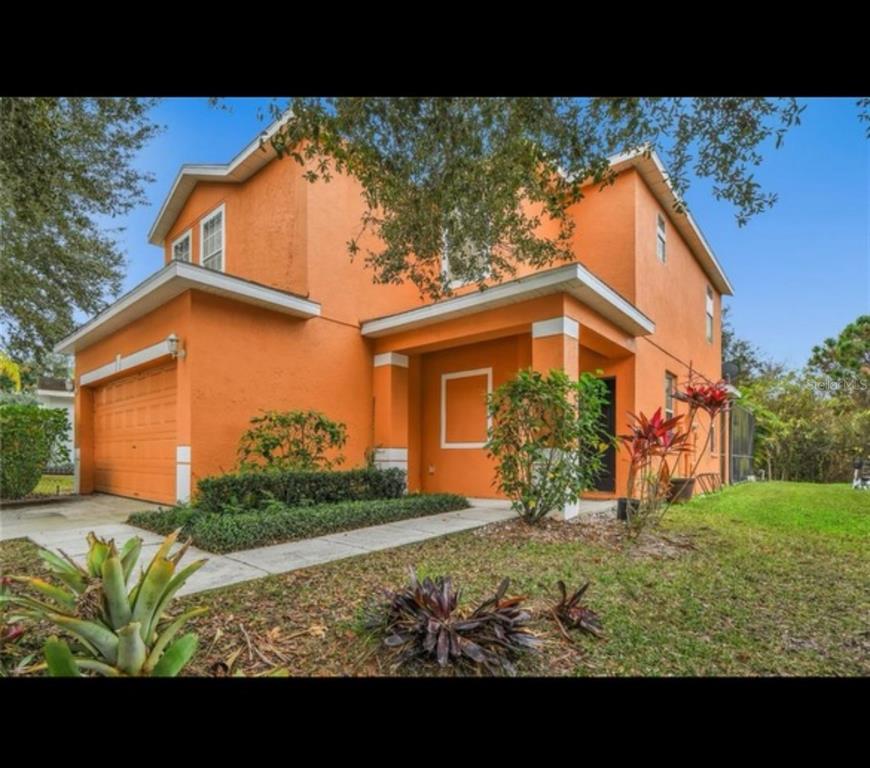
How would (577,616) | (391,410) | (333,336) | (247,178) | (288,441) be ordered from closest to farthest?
1. (577,616)
2. (288,441)
3. (333,336)
4. (391,410)
5. (247,178)

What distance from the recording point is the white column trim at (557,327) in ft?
22.5

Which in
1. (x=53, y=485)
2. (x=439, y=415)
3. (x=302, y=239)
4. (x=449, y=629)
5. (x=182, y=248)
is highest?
(x=182, y=248)

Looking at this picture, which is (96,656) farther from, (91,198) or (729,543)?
(91,198)

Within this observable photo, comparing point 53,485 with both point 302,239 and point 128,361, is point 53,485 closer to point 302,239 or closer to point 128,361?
point 128,361

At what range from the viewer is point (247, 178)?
385 inches

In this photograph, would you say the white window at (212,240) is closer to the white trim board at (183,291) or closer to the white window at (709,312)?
the white trim board at (183,291)

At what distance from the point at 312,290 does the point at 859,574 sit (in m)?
8.02

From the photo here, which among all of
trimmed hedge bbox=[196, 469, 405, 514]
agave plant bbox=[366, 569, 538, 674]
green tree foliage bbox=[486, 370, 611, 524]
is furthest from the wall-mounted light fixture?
agave plant bbox=[366, 569, 538, 674]

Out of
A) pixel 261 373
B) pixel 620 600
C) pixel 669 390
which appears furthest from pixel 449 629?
pixel 669 390

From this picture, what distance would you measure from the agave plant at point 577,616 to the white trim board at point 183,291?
617 cm

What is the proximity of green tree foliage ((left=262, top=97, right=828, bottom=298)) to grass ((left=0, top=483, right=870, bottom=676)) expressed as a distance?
116 inches

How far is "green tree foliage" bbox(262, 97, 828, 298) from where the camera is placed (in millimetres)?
3236

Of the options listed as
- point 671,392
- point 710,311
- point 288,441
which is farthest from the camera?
point 710,311

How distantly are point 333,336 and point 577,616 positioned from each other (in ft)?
22.6
